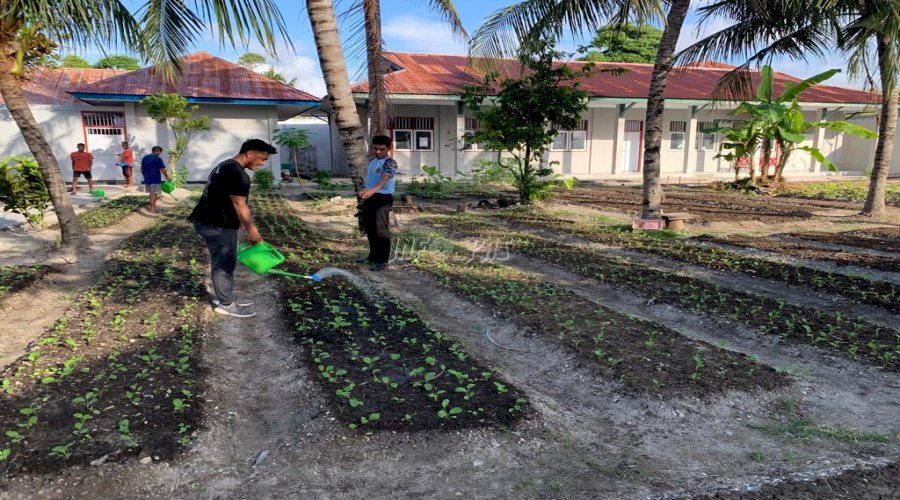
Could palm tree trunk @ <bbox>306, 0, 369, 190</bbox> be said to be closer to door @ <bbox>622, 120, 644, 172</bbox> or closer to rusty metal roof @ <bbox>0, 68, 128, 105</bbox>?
rusty metal roof @ <bbox>0, 68, 128, 105</bbox>

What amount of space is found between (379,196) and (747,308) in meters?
4.27

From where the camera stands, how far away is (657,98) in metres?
10.1

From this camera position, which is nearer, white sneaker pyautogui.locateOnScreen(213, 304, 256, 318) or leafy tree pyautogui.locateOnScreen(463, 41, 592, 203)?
white sneaker pyautogui.locateOnScreen(213, 304, 256, 318)

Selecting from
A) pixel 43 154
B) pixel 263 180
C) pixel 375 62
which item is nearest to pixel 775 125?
pixel 375 62

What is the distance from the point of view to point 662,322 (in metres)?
5.76

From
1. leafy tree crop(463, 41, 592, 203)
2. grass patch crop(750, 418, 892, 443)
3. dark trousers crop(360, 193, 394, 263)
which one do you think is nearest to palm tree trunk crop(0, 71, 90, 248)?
dark trousers crop(360, 193, 394, 263)

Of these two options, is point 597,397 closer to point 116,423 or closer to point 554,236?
point 116,423

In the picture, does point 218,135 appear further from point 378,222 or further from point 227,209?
point 227,209

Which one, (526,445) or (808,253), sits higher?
(808,253)

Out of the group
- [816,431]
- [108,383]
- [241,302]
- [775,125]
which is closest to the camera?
[816,431]

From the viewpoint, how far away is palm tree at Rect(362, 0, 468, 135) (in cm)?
998

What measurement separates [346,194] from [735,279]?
12469mm

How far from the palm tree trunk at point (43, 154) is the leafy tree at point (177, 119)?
28.1 feet

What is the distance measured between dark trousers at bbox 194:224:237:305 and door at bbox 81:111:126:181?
16.5m
